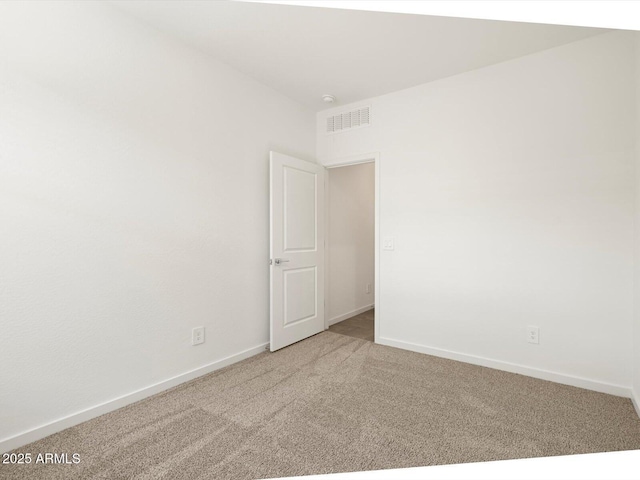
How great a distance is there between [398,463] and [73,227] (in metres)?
2.16

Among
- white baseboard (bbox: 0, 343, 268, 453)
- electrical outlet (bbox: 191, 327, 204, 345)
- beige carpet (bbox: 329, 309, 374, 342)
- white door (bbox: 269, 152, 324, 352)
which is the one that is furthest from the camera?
beige carpet (bbox: 329, 309, 374, 342)

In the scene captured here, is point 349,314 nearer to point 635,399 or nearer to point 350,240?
point 350,240

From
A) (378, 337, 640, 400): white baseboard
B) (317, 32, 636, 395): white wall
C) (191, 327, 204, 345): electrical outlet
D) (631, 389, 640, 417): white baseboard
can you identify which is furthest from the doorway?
(631, 389, 640, 417): white baseboard

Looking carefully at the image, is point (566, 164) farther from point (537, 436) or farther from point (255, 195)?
A: point (255, 195)

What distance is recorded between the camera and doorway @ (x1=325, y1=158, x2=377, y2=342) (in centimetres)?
396

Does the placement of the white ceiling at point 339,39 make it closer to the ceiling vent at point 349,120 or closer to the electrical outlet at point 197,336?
the ceiling vent at point 349,120

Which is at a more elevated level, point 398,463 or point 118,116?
point 118,116

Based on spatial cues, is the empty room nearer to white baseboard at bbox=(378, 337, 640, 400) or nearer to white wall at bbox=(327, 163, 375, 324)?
white baseboard at bbox=(378, 337, 640, 400)


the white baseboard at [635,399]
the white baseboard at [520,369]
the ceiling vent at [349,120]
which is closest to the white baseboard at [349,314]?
the white baseboard at [520,369]

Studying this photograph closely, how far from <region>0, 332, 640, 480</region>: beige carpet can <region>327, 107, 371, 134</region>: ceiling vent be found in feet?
7.93

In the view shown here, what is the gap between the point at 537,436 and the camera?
5.82ft

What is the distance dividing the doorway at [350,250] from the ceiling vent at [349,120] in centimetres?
41

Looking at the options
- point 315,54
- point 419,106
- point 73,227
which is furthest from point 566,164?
point 73,227

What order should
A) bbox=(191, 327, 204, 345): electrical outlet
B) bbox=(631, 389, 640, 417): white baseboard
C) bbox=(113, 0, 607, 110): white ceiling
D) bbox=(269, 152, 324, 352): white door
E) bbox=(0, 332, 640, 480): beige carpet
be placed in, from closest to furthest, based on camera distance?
bbox=(0, 332, 640, 480): beige carpet < bbox=(631, 389, 640, 417): white baseboard < bbox=(113, 0, 607, 110): white ceiling < bbox=(191, 327, 204, 345): electrical outlet < bbox=(269, 152, 324, 352): white door
